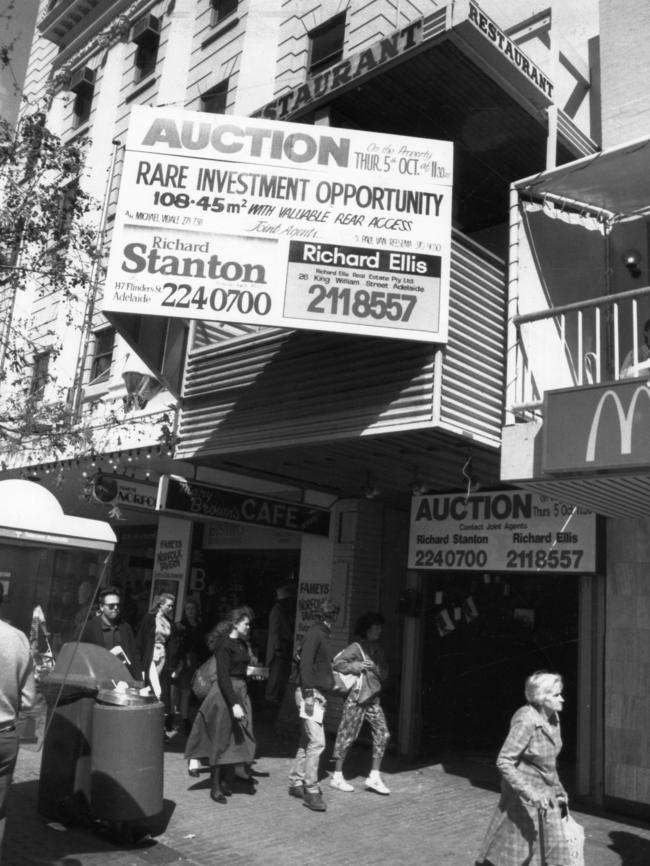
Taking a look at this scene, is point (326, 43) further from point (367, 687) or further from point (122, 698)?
point (122, 698)

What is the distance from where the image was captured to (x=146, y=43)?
17984 mm

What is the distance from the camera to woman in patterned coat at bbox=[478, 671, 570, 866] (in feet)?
16.1

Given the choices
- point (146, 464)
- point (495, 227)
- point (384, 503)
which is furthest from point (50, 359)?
point (495, 227)

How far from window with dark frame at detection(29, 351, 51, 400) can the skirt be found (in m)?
7.32

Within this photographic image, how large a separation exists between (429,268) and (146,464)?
5809mm

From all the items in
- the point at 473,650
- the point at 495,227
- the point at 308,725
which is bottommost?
the point at 308,725

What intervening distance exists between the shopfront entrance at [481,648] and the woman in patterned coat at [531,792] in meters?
5.09

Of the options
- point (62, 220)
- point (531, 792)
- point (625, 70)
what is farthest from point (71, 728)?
point (625, 70)

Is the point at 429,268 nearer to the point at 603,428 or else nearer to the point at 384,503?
the point at 603,428

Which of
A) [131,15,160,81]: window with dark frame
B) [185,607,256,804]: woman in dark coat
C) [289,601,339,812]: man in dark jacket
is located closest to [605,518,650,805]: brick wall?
[289,601,339,812]: man in dark jacket

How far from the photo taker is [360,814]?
7488 mm

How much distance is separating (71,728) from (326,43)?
11.6m

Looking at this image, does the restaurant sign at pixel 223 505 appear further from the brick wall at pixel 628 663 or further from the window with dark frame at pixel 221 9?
the window with dark frame at pixel 221 9

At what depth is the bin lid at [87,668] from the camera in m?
6.56
